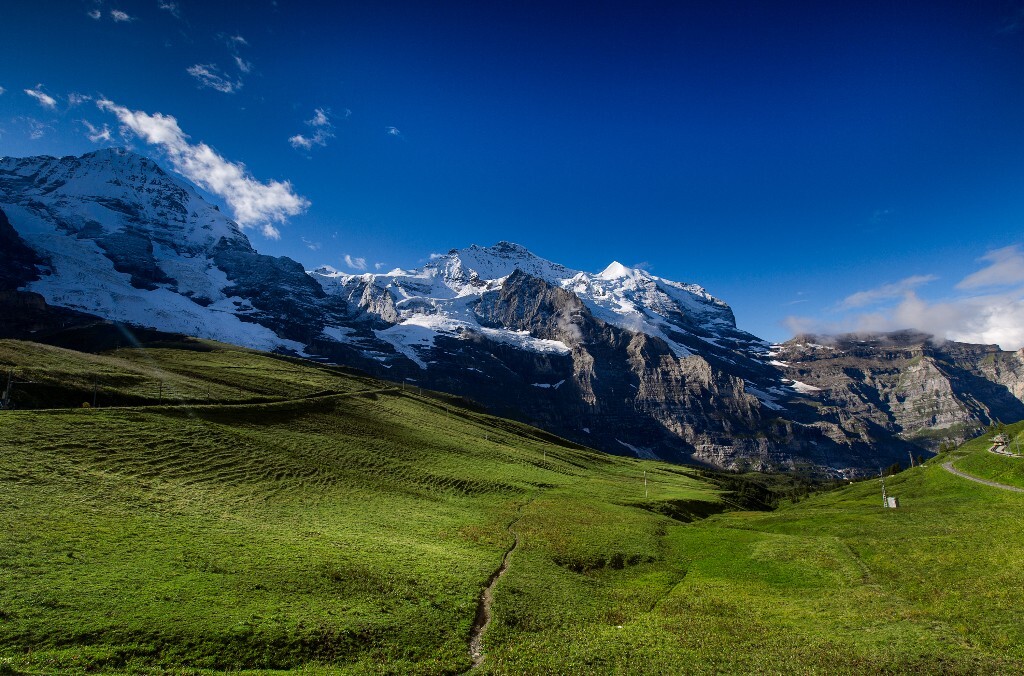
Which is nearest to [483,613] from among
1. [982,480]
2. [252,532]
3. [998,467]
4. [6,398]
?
[252,532]

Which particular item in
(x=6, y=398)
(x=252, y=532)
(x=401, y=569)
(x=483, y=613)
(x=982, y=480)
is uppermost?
(x=982, y=480)

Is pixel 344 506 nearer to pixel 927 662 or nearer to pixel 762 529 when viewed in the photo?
pixel 927 662

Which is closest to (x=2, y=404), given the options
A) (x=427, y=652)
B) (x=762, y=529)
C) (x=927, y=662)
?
(x=427, y=652)

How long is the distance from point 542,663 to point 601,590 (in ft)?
50.9

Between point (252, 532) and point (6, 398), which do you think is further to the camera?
point (6, 398)

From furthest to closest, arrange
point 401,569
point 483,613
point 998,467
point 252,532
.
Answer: point 998,467 < point 252,532 < point 401,569 < point 483,613

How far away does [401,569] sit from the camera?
37.1 metres

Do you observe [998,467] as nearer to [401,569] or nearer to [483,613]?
[483,613]

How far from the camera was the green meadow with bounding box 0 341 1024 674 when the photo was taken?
82.1 ft

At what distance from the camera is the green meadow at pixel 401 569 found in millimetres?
25031

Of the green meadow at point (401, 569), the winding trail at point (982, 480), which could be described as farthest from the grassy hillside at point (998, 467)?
the green meadow at point (401, 569)

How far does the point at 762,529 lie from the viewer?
6850 cm

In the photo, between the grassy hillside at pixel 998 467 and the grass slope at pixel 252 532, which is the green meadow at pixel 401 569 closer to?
the grass slope at pixel 252 532

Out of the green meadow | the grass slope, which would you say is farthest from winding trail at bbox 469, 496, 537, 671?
the grass slope
